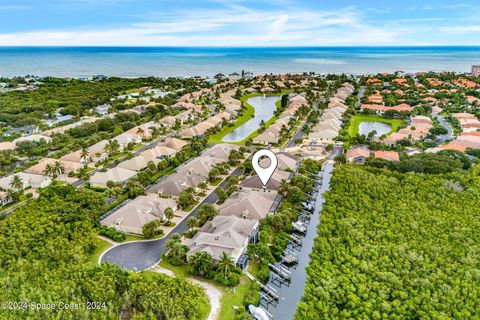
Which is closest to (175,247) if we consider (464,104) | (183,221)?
(183,221)

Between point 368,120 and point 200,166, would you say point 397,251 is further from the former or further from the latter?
point 368,120

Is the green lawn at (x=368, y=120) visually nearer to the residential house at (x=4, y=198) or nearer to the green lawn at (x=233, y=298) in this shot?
the green lawn at (x=233, y=298)

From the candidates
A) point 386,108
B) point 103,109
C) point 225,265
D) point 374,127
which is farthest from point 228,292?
point 103,109

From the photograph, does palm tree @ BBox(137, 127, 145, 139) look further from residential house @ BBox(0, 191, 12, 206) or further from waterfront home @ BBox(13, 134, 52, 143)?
residential house @ BBox(0, 191, 12, 206)

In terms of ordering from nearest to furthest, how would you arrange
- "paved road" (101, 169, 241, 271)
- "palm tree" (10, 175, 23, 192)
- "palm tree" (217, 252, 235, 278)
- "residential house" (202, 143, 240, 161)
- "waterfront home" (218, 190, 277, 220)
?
"palm tree" (217, 252, 235, 278) → "paved road" (101, 169, 241, 271) → "waterfront home" (218, 190, 277, 220) → "palm tree" (10, 175, 23, 192) → "residential house" (202, 143, 240, 161)

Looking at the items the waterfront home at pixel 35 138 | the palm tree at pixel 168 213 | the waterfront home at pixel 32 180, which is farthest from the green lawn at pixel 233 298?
the waterfront home at pixel 35 138

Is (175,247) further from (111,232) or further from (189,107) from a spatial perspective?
(189,107)

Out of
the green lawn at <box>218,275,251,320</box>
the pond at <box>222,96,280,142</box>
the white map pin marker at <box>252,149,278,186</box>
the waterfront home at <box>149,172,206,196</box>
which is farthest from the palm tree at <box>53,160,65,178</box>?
the green lawn at <box>218,275,251,320</box>
